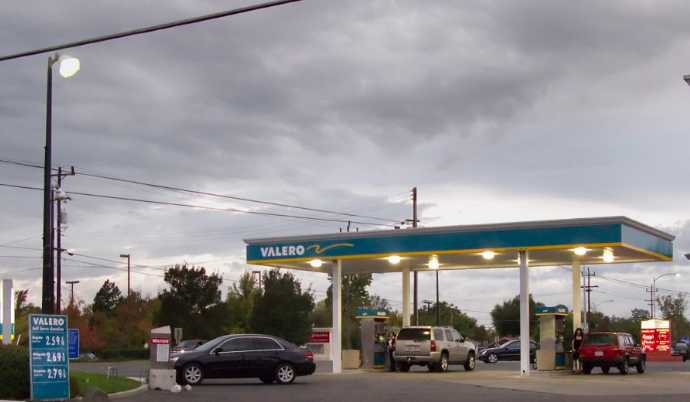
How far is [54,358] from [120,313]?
7421cm

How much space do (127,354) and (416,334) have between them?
39802 millimetres

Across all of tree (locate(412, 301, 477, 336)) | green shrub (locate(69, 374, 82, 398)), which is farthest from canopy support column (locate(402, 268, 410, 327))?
tree (locate(412, 301, 477, 336))

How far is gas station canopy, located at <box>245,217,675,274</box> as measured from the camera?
30.3 m

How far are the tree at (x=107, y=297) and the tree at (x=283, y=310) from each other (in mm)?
61343

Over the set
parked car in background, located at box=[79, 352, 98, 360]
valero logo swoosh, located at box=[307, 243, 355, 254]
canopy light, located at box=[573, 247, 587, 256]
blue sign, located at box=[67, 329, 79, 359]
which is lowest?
parked car in background, located at box=[79, 352, 98, 360]

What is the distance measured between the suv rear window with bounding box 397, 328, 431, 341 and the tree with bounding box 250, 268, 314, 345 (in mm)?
35306

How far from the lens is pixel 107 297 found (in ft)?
434

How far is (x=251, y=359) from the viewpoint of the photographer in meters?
26.7

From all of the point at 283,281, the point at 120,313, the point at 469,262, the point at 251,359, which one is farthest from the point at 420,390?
the point at 120,313

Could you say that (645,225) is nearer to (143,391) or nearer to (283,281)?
(143,391)

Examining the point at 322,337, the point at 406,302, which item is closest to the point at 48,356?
the point at 406,302

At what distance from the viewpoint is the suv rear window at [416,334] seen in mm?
35281

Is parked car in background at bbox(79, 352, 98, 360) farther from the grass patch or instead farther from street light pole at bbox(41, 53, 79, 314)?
street light pole at bbox(41, 53, 79, 314)

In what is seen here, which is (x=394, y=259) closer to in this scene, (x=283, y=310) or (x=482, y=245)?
(x=482, y=245)
